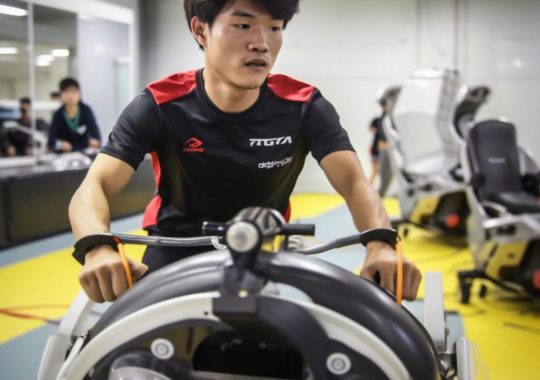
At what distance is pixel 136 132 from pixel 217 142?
0.62ft

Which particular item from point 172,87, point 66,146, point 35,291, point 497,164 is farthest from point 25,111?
point 172,87

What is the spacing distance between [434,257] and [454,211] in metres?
0.50

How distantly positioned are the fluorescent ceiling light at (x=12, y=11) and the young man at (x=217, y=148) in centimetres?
637

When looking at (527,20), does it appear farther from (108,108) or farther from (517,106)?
(108,108)

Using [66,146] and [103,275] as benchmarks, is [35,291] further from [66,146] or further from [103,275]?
[103,275]

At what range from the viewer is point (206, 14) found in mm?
1232

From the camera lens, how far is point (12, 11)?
7.01 meters

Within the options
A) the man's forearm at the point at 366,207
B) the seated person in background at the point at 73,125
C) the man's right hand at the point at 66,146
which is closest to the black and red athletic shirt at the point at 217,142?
the man's forearm at the point at 366,207

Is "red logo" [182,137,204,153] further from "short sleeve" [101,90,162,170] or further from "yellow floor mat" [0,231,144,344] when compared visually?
"yellow floor mat" [0,231,144,344]

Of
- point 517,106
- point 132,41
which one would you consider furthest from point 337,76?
point 132,41

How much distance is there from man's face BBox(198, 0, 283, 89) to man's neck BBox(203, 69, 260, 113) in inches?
7.2

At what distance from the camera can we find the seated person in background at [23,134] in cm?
658

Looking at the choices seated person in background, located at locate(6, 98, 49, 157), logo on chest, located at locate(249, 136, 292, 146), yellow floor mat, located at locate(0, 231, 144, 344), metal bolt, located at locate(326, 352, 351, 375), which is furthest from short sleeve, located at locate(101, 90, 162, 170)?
seated person in background, located at locate(6, 98, 49, 157)

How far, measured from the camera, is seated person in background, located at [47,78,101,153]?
3975 millimetres
